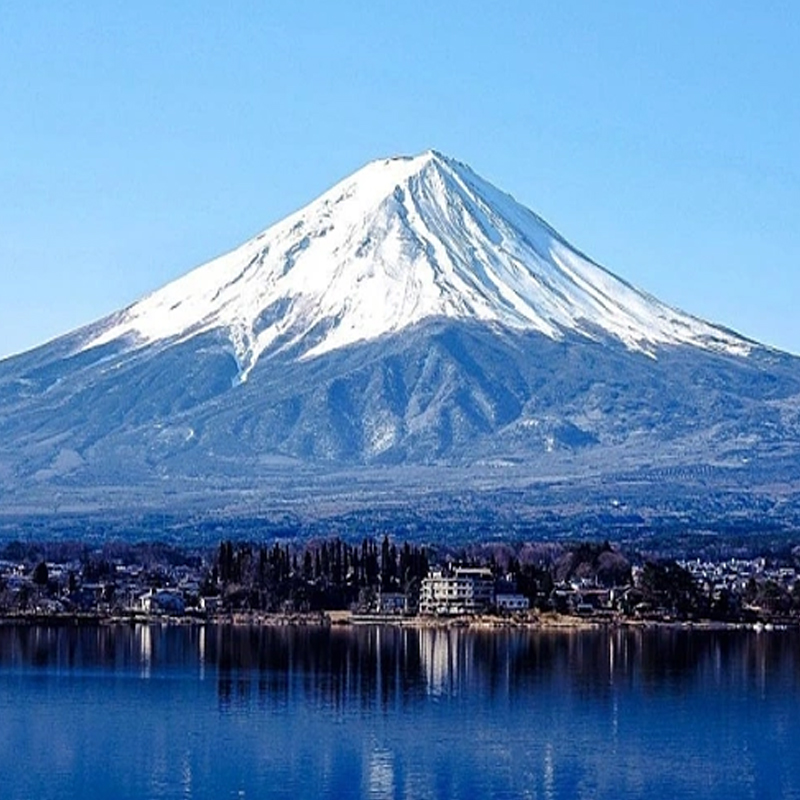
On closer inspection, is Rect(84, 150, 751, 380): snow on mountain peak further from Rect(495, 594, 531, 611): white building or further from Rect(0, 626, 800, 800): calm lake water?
Rect(0, 626, 800, 800): calm lake water

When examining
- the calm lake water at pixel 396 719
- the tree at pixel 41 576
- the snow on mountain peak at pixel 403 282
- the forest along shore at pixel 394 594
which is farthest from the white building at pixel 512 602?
the snow on mountain peak at pixel 403 282

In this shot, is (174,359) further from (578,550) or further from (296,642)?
(296,642)

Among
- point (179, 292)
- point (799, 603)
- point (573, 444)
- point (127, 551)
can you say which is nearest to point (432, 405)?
point (573, 444)

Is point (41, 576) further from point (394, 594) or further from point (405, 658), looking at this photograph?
point (405, 658)

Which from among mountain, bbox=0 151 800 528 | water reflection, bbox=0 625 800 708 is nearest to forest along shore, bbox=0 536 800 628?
water reflection, bbox=0 625 800 708

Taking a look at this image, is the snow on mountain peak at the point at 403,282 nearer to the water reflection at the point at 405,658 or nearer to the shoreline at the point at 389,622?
the shoreline at the point at 389,622

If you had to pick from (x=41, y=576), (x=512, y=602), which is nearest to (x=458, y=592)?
(x=512, y=602)

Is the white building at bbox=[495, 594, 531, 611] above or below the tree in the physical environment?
below
